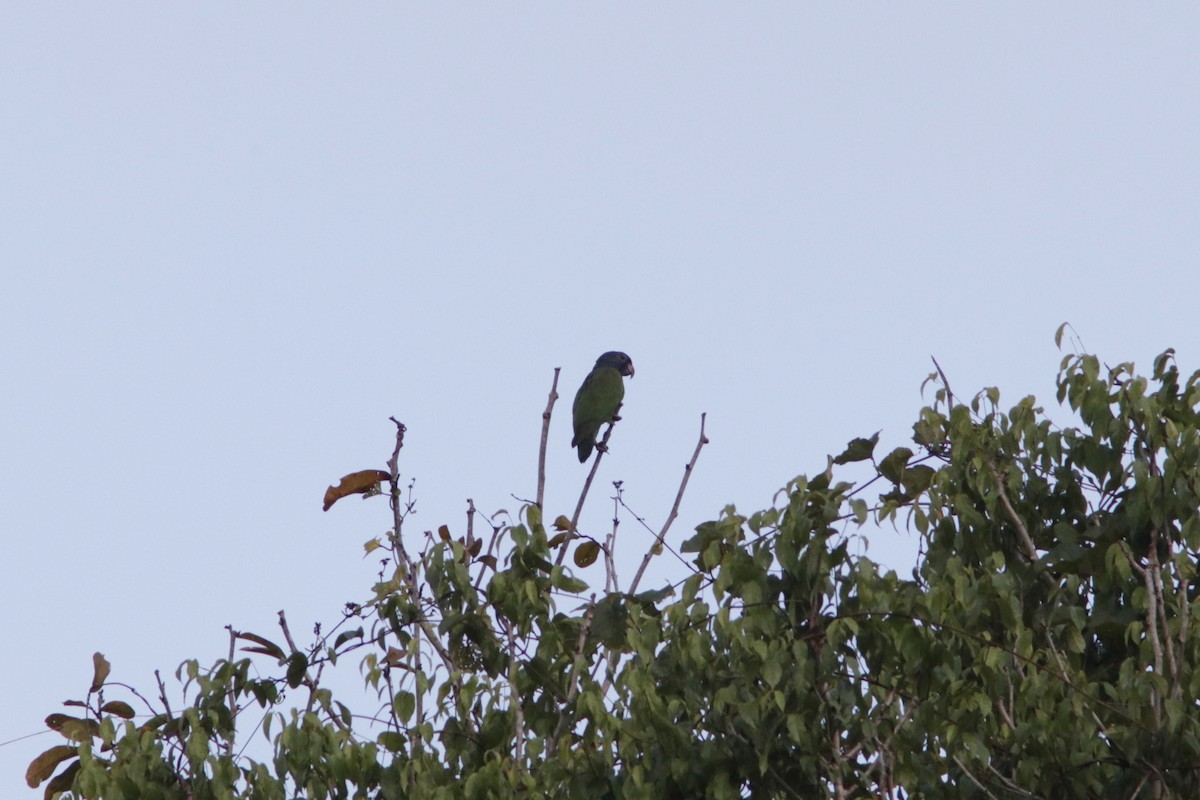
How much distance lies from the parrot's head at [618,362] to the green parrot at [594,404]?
1.10 ft

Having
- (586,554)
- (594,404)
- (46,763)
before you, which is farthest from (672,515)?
(594,404)

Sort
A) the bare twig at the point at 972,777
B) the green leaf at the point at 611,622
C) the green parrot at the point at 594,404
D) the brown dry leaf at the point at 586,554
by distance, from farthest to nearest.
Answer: the green parrot at the point at 594,404, the brown dry leaf at the point at 586,554, the green leaf at the point at 611,622, the bare twig at the point at 972,777

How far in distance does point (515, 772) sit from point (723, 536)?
0.89m

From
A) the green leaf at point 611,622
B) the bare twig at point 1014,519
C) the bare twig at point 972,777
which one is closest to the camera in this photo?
the bare twig at point 972,777

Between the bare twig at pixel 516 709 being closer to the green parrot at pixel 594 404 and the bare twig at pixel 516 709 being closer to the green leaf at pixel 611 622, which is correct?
the green leaf at pixel 611 622

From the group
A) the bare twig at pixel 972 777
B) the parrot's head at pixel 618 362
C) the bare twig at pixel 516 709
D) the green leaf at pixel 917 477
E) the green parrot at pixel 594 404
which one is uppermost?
the parrot's head at pixel 618 362

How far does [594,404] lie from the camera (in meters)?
10.7

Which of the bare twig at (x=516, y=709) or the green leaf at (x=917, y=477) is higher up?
the green leaf at (x=917, y=477)

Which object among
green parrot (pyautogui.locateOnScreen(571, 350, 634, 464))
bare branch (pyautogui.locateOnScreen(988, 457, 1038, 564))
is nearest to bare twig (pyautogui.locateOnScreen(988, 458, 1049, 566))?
Answer: bare branch (pyautogui.locateOnScreen(988, 457, 1038, 564))

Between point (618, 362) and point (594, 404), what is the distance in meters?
0.96

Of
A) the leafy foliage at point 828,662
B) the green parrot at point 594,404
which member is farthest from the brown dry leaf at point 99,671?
the green parrot at point 594,404

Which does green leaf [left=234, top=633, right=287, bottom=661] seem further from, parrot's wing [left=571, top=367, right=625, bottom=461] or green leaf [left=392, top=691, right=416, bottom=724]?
parrot's wing [left=571, top=367, right=625, bottom=461]

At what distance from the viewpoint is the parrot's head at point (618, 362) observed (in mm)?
11523

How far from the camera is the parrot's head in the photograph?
11523 mm
